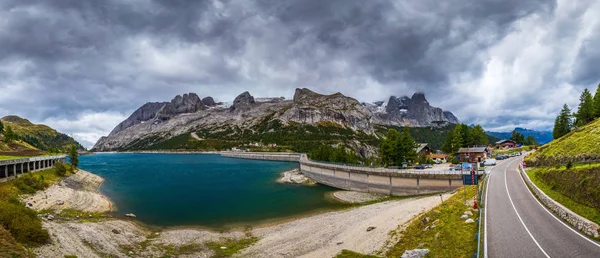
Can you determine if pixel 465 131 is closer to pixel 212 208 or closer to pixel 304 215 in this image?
pixel 304 215

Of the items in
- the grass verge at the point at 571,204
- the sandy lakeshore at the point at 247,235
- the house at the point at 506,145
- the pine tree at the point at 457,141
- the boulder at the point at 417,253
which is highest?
the pine tree at the point at 457,141

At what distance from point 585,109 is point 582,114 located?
6.25ft

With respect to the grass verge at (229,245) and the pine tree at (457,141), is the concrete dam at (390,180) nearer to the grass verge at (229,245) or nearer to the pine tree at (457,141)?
the grass verge at (229,245)

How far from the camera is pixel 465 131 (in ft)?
396

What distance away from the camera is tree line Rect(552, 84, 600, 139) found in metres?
85.9

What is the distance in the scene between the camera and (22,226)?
25328mm

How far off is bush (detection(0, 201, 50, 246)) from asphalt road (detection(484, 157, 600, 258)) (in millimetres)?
36522

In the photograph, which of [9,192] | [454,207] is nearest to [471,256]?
[454,207]

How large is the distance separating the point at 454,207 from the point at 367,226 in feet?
35.9

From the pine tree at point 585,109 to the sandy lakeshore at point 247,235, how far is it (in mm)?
84437

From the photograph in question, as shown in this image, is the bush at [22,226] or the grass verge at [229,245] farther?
the grass verge at [229,245]

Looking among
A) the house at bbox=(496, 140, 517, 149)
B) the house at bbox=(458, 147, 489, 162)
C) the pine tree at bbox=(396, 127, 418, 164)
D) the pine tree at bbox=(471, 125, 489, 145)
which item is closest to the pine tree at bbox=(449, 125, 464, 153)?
the house at bbox=(458, 147, 489, 162)

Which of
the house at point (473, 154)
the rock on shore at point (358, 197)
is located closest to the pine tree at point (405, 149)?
the house at point (473, 154)

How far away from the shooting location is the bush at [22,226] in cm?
2458
